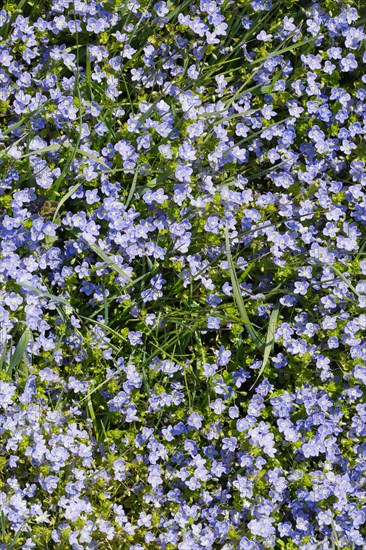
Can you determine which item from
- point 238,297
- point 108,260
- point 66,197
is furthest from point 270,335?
point 66,197

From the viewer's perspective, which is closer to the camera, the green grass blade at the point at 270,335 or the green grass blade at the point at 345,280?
the green grass blade at the point at 345,280

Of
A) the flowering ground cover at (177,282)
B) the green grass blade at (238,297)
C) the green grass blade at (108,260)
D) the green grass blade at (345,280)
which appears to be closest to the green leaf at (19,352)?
the flowering ground cover at (177,282)

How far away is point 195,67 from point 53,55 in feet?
2.41

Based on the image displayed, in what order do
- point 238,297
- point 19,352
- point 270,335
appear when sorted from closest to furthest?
point 19,352 < point 238,297 < point 270,335

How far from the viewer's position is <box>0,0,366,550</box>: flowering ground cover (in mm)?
4070

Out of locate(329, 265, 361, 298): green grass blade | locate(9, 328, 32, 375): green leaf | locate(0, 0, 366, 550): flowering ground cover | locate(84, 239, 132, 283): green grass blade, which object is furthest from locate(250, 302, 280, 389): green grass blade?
locate(9, 328, 32, 375): green leaf

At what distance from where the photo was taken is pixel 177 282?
4312 millimetres

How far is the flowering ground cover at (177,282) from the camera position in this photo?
407cm

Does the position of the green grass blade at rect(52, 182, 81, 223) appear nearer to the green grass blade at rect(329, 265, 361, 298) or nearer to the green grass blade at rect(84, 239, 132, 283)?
the green grass blade at rect(84, 239, 132, 283)

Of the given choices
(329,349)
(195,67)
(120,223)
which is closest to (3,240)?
(120,223)

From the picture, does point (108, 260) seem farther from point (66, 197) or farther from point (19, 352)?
point (19, 352)

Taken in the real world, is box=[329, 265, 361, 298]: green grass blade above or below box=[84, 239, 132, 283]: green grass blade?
below

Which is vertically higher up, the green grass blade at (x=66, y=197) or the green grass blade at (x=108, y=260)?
the green grass blade at (x=66, y=197)

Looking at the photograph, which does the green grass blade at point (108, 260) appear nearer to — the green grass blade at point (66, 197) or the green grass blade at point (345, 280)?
the green grass blade at point (66, 197)
